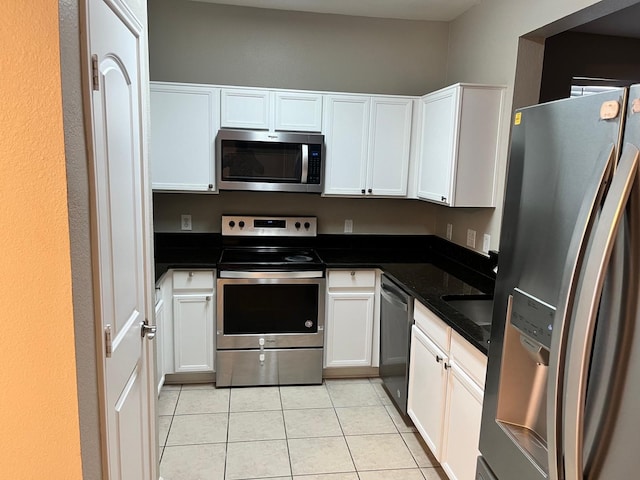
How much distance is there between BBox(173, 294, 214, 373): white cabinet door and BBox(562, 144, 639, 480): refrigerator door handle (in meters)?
2.54

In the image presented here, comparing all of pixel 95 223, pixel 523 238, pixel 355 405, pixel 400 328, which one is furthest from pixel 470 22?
pixel 95 223

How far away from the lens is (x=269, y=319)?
10.5 feet

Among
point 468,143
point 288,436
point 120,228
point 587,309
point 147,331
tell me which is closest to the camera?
point 587,309

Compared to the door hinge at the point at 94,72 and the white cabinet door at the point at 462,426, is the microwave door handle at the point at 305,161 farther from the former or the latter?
the door hinge at the point at 94,72

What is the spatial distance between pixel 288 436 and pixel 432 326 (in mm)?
1091

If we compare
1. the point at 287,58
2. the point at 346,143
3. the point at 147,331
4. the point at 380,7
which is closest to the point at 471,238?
the point at 346,143

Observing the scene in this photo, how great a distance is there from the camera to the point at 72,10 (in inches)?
38.7

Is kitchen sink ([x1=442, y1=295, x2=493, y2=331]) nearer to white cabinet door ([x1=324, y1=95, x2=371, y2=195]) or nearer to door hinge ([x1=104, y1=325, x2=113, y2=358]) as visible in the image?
white cabinet door ([x1=324, y1=95, x2=371, y2=195])

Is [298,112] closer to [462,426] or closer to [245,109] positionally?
[245,109]

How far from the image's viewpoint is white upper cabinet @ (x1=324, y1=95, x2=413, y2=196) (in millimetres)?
3270

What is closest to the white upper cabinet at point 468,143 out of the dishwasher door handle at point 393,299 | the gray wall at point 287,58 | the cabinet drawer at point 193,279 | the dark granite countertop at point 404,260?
the dark granite countertop at point 404,260

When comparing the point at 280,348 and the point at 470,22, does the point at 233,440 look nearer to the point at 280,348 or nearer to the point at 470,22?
the point at 280,348

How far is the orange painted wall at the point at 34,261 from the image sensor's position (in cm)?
92

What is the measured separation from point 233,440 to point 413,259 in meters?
1.80
